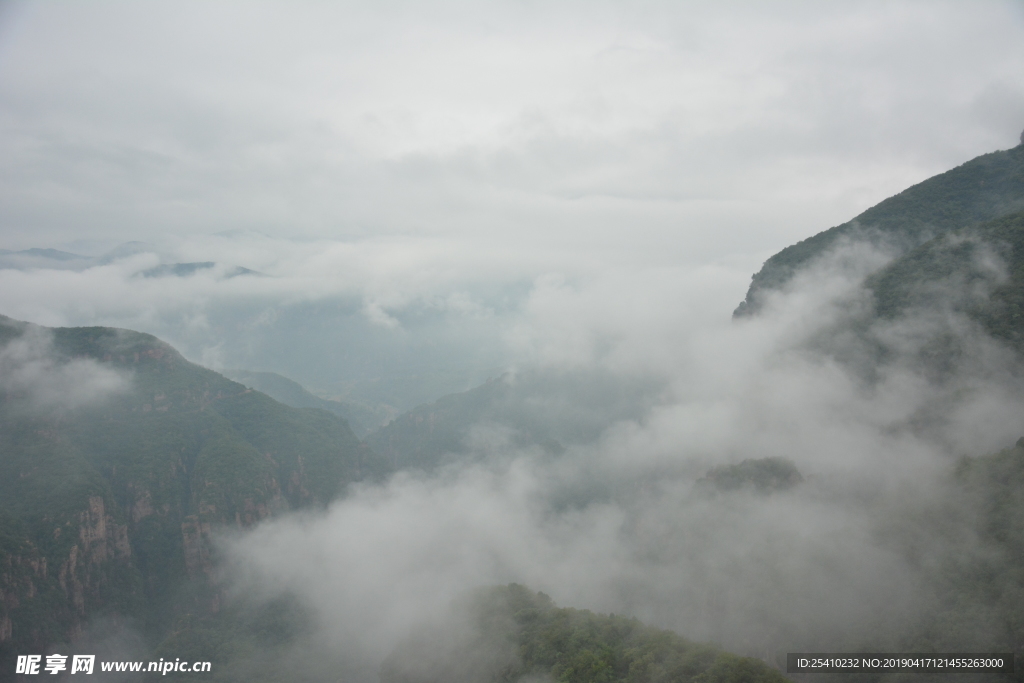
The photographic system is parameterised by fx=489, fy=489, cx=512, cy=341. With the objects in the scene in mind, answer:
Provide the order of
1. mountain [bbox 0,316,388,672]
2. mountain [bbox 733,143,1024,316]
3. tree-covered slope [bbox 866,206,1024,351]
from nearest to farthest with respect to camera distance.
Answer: tree-covered slope [bbox 866,206,1024,351] < mountain [bbox 0,316,388,672] < mountain [bbox 733,143,1024,316]

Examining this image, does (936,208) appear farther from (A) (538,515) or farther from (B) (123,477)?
(B) (123,477)

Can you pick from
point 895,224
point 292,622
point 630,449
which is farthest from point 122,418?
point 895,224

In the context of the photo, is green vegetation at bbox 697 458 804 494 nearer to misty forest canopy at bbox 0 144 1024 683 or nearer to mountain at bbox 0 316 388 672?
misty forest canopy at bbox 0 144 1024 683

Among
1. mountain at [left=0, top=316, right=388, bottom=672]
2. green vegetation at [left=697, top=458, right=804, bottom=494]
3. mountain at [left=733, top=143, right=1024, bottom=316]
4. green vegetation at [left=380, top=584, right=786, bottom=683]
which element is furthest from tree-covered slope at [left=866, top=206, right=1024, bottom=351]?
mountain at [left=0, top=316, right=388, bottom=672]

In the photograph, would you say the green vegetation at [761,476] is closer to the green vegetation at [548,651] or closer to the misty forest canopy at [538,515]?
the misty forest canopy at [538,515]

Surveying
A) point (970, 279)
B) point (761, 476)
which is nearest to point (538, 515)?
point (761, 476)

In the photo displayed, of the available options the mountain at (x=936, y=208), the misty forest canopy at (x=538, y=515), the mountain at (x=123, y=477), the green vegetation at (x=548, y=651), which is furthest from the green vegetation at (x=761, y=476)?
the mountain at (x=123, y=477)

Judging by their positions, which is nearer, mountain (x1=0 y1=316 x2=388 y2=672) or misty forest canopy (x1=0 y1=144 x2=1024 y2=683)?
misty forest canopy (x1=0 y1=144 x2=1024 y2=683)
